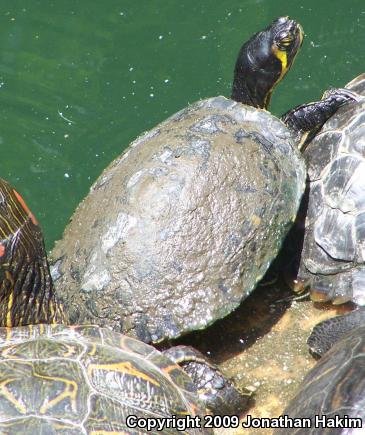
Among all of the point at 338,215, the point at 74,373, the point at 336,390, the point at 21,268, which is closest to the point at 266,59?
the point at 338,215

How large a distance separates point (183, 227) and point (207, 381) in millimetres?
856

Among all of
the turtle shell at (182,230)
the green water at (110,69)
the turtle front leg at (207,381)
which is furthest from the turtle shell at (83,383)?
the green water at (110,69)

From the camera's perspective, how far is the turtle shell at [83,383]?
2.66 metres

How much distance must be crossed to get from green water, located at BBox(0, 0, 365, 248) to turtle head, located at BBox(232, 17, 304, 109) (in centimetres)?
120

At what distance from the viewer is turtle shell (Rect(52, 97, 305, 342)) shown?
374 centimetres

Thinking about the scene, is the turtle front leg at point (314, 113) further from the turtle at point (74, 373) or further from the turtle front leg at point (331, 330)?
the turtle at point (74, 373)

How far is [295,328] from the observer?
13.9ft

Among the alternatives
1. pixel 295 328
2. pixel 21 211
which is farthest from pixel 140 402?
pixel 295 328

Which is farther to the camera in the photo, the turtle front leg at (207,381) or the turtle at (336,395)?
the turtle front leg at (207,381)

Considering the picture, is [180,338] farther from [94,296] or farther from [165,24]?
[165,24]

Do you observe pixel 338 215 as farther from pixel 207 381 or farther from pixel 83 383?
pixel 83 383

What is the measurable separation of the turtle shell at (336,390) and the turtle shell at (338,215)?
2.49 feet

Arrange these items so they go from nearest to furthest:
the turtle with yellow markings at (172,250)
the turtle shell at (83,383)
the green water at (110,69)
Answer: the turtle shell at (83,383)
the turtle with yellow markings at (172,250)
the green water at (110,69)

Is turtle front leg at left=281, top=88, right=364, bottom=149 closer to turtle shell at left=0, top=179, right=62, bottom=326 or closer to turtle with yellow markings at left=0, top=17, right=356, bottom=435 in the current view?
turtle with yellow markings at left=0, top=17, right=356, bottom=435
